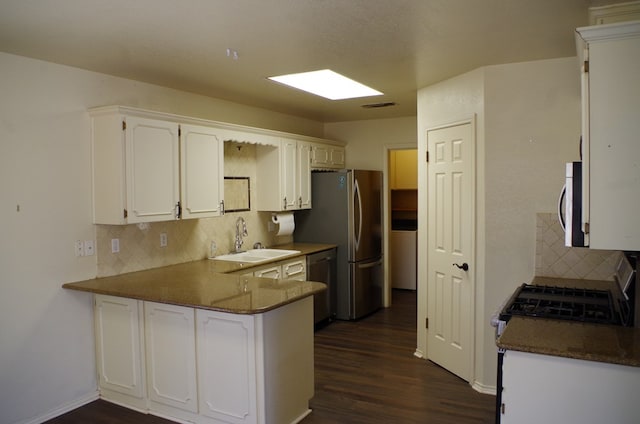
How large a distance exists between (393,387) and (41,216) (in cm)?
294

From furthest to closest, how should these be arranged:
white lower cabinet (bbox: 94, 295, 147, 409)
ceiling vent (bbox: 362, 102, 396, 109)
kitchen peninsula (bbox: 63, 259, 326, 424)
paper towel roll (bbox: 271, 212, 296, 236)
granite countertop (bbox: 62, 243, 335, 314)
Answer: paper towel roll (bbox: 271, 212, 296, 236)
ceiling vent (bbox: 362, 102, 396, 109)
white lower cabinet (bbox: 94, 295, 147, 409)
kitchen peninsula (bbox: 63, 259, 326, 424)
granite countertop (bbox: 62, 243, 335, 314)

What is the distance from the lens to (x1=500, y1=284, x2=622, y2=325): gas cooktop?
97.3 inches

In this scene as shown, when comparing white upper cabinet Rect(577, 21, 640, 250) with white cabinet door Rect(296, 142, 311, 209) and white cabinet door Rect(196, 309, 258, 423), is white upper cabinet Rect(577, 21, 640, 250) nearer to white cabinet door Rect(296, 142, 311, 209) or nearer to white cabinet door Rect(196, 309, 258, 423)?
white cabinet door Rect(196, 309, 258, 423)

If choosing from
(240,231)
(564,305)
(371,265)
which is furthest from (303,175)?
(564,305)

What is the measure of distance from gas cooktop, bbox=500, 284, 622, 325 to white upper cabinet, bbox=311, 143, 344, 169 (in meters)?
3.32

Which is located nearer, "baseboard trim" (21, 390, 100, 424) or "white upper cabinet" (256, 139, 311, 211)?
"baseboard trim" (21, 390, 100, 424)

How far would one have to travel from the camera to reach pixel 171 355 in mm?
3260

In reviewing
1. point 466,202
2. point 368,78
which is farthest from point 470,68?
point 466,202

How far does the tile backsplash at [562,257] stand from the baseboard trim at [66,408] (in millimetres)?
3509

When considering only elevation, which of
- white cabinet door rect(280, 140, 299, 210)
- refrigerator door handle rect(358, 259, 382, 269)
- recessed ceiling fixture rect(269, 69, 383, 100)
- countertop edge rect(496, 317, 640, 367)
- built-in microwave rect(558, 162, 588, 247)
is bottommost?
refrigerator door handle rect(358, 259, 382, 269)

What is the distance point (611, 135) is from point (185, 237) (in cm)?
356

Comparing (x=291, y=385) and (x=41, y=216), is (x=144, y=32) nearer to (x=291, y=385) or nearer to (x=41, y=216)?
(x=41, y=216)

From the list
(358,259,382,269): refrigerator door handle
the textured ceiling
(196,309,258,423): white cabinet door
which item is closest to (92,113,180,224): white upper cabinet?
the textured ceiling

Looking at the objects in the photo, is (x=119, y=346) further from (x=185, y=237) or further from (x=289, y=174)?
(x=289, y=174)
